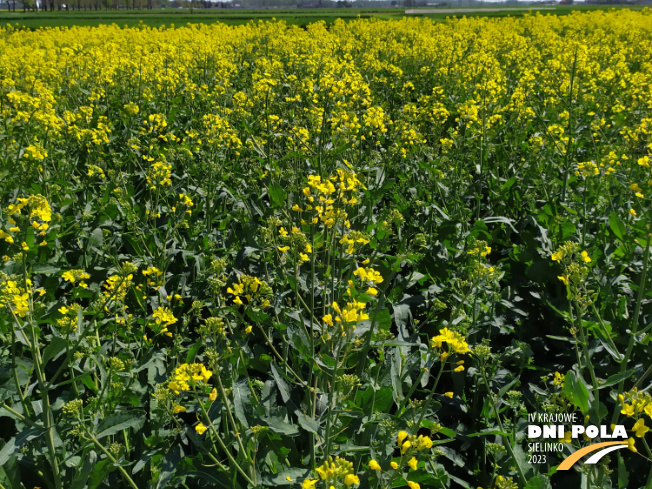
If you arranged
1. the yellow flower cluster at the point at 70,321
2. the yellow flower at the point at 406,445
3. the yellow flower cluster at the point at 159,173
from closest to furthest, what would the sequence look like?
the yellow flower at the point at 406,445 < the yellow flower cluster at the point at 70,321 < the yellow flower cluster at the point at 159,173

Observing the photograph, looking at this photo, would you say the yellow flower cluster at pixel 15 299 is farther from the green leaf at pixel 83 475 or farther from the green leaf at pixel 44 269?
the green leaf at pixel 44 269

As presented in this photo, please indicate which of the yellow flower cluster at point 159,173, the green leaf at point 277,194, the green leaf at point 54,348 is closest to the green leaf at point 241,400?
the green leaf at point 54,348

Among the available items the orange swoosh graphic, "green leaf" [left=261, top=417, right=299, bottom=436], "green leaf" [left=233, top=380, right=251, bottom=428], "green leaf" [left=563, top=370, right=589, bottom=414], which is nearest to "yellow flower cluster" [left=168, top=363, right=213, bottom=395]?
"green leaf" [left=233, top=380, right=251, bottom=428]

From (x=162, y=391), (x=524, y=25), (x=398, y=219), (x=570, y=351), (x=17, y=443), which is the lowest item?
(x=570, y=351)

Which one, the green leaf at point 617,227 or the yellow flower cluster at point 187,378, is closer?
the yellow flower cluster at point 187,378

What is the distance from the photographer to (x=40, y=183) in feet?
13.8

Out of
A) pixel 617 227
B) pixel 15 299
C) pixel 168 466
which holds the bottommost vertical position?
pixel 168 466

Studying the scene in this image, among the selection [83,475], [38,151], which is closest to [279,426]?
[83,475]

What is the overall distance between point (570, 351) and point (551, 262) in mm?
612

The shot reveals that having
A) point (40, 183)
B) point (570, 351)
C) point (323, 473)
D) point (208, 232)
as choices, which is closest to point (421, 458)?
point (323, 473)

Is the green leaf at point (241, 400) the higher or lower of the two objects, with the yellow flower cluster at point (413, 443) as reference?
lower

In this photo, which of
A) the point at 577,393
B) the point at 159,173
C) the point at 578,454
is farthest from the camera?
the point at 159,173

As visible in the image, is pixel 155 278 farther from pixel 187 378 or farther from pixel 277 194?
pixel 187 378

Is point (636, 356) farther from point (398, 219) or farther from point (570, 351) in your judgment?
point (398, 219)
